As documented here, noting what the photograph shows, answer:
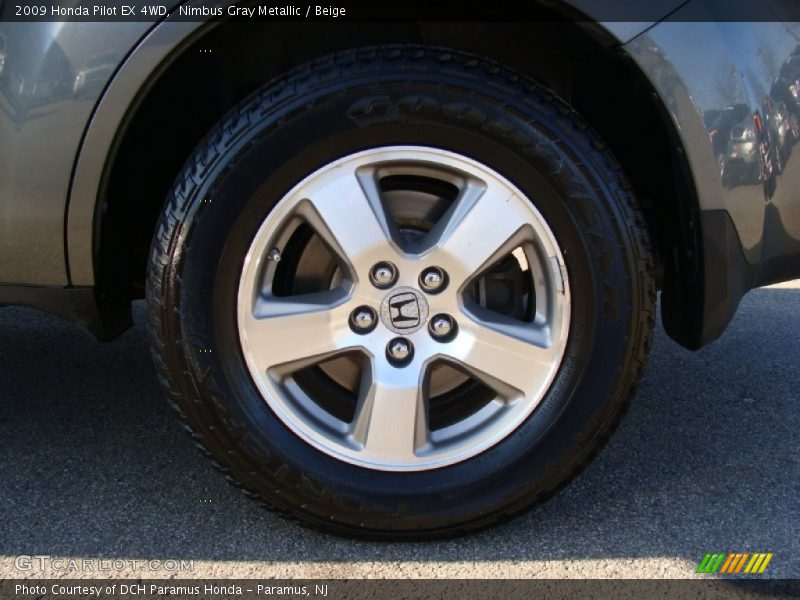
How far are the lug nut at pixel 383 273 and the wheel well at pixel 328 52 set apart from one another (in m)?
0.53

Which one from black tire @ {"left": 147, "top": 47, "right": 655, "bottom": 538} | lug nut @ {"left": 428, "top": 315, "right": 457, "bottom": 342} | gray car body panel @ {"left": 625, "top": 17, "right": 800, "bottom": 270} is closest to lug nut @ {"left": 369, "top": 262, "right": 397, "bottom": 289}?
lug nut @ {"left": 428, "top": 315, "right": 457, "bottom": 342}

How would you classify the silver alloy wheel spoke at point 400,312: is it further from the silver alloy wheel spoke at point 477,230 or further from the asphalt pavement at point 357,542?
the asphalt pavement at point 357,542

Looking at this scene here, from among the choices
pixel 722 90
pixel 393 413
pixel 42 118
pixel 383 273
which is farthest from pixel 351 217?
pixel 722 90

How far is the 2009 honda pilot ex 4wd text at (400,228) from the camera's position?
176 cm

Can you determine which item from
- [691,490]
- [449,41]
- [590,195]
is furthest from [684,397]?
[449,41]

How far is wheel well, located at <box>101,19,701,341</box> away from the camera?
6.24ft

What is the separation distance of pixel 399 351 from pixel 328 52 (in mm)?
716

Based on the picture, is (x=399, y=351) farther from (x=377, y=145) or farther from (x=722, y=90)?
(x=722, y=90)

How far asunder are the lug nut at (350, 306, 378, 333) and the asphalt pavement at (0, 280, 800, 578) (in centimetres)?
47

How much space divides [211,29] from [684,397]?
5.84ft

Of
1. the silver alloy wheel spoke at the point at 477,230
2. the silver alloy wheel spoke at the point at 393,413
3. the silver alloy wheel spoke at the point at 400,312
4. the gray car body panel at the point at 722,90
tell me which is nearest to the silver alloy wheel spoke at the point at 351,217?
the silver alloy wheel spoke at the point at 400,312

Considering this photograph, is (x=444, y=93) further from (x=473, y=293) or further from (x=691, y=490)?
(x=691, y=490)

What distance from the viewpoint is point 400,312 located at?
6.15 ft

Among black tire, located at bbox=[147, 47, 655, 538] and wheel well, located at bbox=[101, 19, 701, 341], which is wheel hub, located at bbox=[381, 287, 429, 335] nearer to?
black tire, located at bbox=[147, 47, 655, 538]
